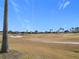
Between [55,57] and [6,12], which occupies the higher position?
[6,12]

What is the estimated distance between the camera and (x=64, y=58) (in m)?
16.9

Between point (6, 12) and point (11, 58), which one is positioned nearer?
point (11, 58)

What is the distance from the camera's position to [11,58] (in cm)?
1623

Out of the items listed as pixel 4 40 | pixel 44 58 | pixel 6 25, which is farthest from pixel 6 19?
pixel 44 58

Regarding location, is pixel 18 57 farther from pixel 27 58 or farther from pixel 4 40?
pixel 4 40

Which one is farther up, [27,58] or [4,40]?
[4,40]

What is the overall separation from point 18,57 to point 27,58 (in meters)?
0.62

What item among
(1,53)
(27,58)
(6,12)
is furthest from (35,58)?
(6,12)

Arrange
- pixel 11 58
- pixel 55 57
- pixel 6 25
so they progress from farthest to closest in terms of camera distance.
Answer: pixel 6 25
pixel 55 57
pixel 11 58

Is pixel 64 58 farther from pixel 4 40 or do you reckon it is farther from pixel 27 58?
pixel 4 40

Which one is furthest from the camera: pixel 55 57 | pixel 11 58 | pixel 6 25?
pixel 6 25

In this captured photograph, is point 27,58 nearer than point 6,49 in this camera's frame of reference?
Yes

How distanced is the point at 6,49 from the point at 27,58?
122 inches

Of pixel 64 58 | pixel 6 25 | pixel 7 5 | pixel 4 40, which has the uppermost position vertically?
pixel 7 5
